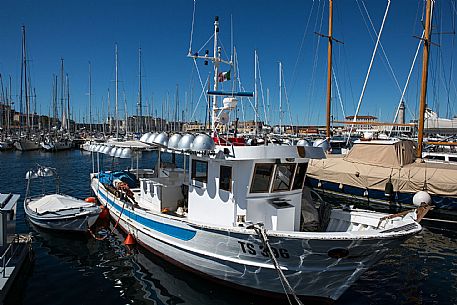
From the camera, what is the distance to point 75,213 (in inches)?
537

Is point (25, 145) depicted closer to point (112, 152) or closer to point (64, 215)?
point (112, 152)

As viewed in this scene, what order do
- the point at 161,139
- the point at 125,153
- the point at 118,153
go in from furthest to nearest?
the point at 118,153 < the point at 125,153 < the point at 161,139

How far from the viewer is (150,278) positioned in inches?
412

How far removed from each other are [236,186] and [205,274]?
279 centimetres

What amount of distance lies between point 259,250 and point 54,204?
35.8ft

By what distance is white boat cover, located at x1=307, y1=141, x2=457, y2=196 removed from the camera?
1725 cm

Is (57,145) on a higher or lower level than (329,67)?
lower

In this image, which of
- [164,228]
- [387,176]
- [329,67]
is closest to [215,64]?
[164,228]

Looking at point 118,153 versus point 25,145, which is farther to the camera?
point 25,145

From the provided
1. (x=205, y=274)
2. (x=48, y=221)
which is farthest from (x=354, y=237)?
(x=48, y=221)

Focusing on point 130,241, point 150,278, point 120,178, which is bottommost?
point 150,278

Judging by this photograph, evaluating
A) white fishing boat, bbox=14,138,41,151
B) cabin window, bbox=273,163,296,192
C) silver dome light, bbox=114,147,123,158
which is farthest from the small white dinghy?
white fishing boat, bbox=14,138,41,151

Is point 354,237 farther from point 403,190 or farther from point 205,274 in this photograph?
point 403,190

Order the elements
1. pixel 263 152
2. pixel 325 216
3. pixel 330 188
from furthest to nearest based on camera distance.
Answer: pixel 330 188 → pixel 325 216 → pixel 263 152
